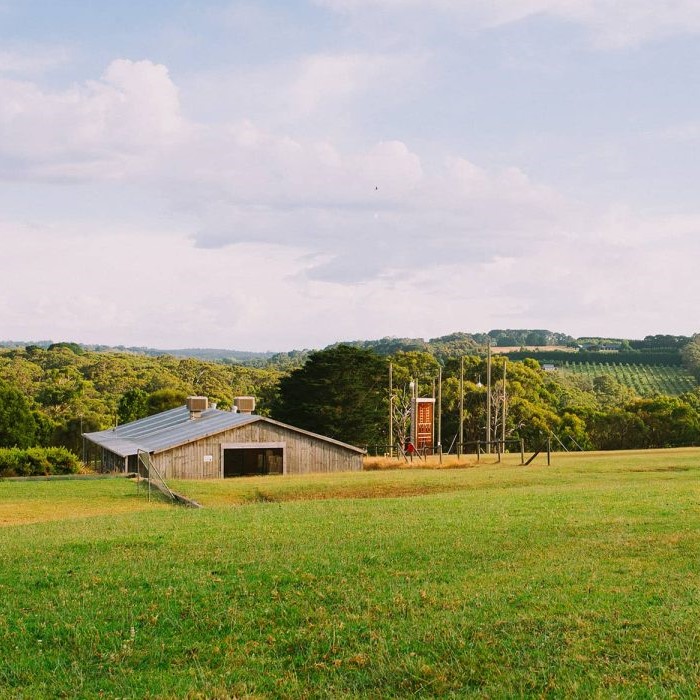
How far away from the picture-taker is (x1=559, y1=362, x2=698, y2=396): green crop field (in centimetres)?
12288

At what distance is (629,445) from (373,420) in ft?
82.7

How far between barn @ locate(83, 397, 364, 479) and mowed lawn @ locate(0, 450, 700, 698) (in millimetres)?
25150

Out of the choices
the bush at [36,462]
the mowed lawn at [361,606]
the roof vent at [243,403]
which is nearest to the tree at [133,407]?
the roof vent at [243,403]

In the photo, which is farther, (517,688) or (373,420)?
(373,420)

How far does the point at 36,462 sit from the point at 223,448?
980 centimetres

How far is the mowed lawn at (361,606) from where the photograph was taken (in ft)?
24.8

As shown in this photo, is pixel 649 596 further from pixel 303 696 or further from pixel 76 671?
pixel 76 671

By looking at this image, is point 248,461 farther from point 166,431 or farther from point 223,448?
point 223,448

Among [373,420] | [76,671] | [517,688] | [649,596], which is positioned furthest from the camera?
[373,420]

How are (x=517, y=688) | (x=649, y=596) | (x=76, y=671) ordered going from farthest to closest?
(x=649, y=596)
(x=76, y=671)
(x=517, y=688)

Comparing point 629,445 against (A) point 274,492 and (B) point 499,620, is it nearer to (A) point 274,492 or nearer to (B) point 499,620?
(A) point 274,492

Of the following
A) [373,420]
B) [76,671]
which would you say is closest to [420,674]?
[76,671]

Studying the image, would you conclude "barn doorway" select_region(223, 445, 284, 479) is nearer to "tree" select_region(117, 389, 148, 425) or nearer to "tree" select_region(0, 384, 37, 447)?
"tree" select_region(0, 384, 37, 447)

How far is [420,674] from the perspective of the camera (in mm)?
7531
